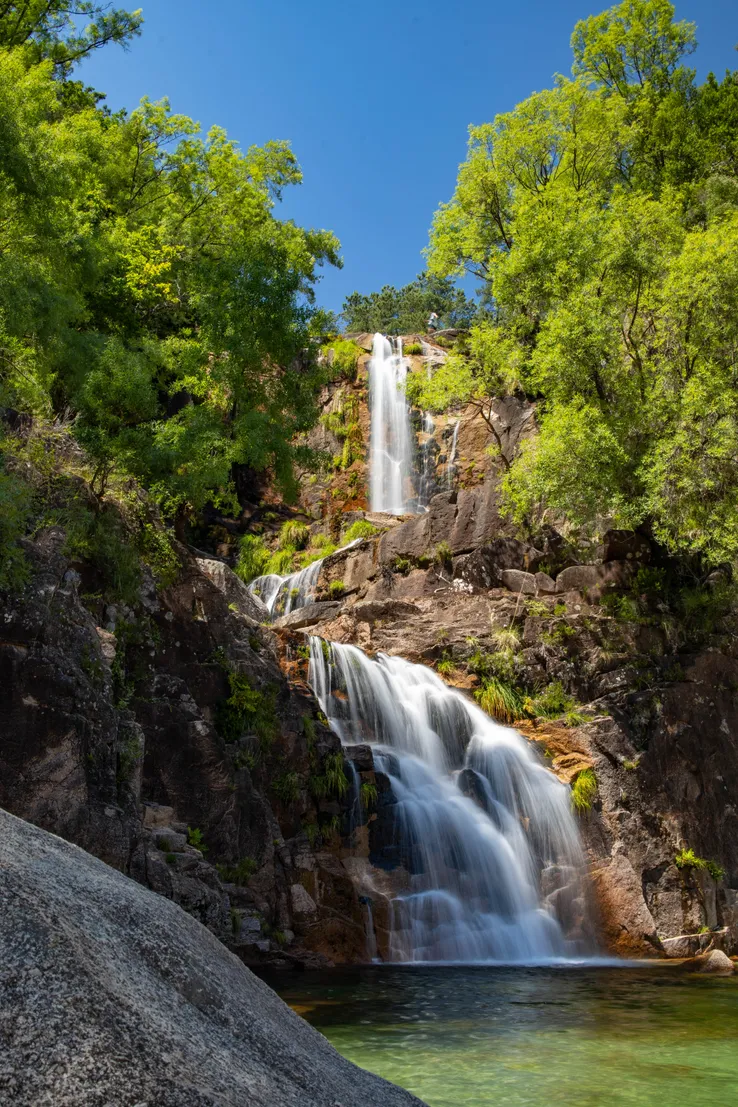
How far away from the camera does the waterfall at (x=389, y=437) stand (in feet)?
114

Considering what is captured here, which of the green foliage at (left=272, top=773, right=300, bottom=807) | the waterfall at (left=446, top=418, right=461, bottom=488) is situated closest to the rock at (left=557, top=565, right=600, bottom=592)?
the green foliage at (left=272, top=773, right=300, bottom=807)

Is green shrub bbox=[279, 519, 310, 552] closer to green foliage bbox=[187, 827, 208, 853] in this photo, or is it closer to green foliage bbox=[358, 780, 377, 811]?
green foliage bbox=[358, 780, 377, 811]

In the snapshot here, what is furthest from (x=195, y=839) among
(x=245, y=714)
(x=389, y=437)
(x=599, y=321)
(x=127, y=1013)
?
(x=389, y=437)

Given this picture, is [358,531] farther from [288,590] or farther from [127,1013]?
[127,1013]

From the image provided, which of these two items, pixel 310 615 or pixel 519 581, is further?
pixel 310 615

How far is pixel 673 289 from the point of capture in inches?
794

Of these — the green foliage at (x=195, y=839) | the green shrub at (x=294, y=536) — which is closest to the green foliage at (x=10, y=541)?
the green foliage at (x=195, y=839)

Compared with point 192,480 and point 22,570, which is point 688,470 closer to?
point 192,480

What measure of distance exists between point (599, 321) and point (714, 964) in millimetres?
13315

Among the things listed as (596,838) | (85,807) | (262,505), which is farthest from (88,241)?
(262,505)

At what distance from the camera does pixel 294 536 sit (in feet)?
108

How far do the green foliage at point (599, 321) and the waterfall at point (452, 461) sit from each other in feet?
19.6

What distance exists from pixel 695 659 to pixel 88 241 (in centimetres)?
1541

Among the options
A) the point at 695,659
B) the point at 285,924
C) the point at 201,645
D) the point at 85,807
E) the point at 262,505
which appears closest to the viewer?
the point at 85,807
